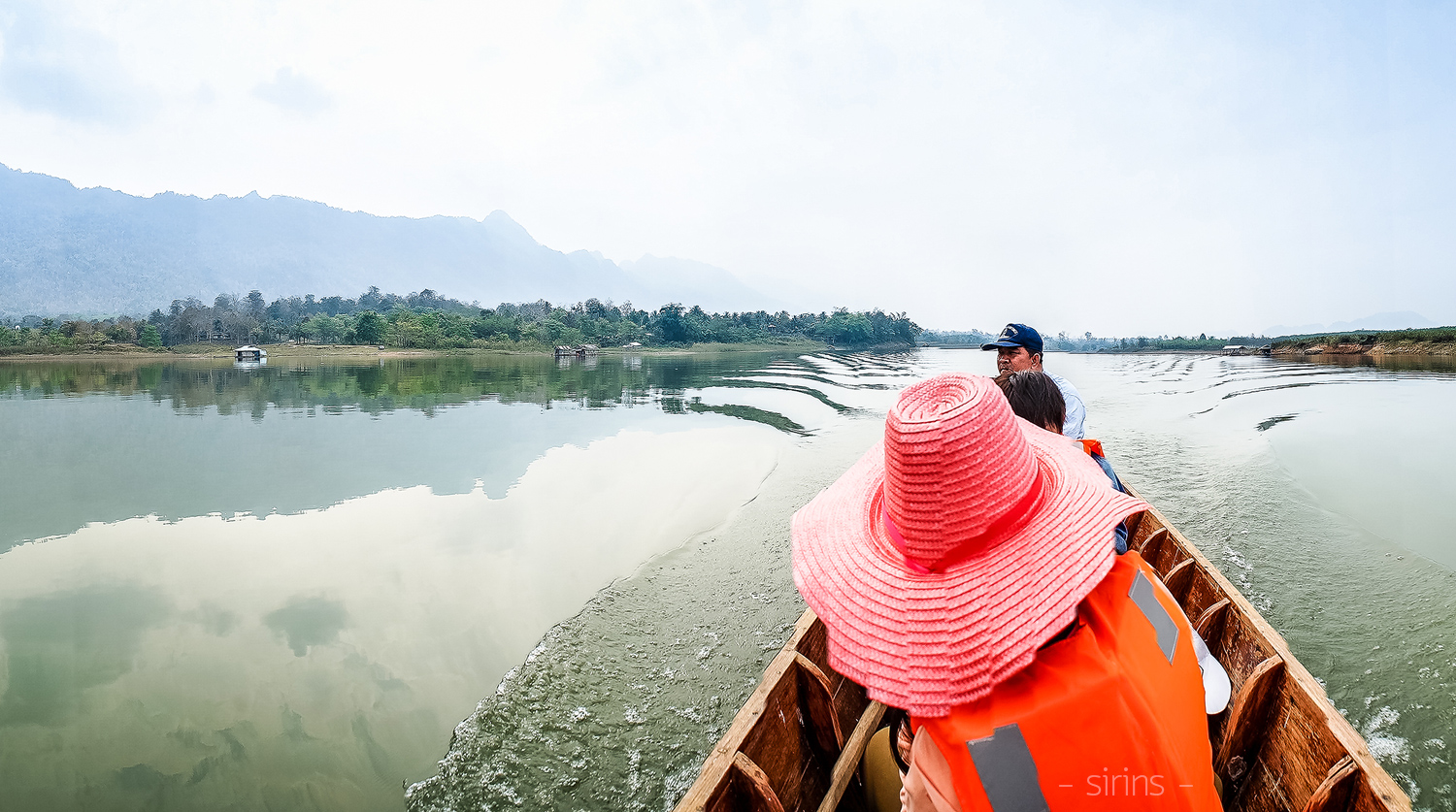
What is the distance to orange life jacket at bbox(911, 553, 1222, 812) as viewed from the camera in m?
1.23

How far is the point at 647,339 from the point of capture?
98.1m

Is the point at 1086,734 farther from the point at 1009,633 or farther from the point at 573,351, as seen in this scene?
the point at 573,351

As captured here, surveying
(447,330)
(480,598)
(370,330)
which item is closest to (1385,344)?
(480,598)

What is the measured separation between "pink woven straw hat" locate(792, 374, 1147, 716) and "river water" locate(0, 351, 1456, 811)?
2.68 metres

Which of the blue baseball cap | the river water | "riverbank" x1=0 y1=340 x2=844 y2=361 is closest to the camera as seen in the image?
the river water

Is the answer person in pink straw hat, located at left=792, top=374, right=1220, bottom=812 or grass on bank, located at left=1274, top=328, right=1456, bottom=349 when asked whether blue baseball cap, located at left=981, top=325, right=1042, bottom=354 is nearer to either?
person in pink straw hat, located at left=792, top=374, right=1220, bottom=812

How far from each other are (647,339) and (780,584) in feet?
307

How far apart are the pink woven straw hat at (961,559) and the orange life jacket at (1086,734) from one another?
3.4 inches

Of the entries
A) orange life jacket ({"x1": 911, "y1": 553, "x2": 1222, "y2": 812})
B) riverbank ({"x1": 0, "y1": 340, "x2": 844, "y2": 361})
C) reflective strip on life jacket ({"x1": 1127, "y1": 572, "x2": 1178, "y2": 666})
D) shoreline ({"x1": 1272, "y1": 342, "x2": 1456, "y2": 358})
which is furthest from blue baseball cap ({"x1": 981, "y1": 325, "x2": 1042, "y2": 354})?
riverbank ({"x1": 0, "y1": 340, "x2": 844, "y2": 361})

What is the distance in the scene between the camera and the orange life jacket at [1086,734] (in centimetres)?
123

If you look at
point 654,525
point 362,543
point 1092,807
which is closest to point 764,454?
point 654,525

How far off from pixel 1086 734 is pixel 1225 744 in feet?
7.73

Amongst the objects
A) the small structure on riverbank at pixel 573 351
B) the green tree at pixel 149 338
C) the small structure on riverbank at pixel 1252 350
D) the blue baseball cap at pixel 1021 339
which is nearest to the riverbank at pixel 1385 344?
the small structure on riverbank at pixel 1252 350

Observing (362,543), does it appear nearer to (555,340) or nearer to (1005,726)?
(1005,726)
